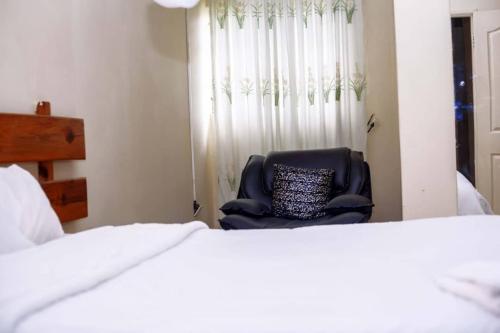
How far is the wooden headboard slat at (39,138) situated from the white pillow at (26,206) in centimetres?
13

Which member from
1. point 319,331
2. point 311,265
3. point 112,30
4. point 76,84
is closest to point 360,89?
point 112,30

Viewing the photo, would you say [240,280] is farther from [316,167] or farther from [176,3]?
[316,167]

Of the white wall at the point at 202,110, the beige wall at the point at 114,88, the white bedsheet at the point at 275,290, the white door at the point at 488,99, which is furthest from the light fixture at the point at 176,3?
the white bedsheet at the point at 275,290

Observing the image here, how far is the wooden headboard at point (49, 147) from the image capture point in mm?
1785

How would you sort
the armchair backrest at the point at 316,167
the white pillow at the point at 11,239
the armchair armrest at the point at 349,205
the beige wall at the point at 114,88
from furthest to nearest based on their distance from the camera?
1. the armchair backrest at the point at 316,167
2. the armchair armrest at the point at 349,205
3. the beige wall at the point at 114,88
4. the white pillow at the point at 11,239

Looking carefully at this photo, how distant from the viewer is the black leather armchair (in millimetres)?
2912

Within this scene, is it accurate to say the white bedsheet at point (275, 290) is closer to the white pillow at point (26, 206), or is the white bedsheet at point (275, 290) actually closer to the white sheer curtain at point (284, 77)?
the white pillow at point (26, 206)

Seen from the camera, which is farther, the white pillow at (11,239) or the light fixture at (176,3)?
the light fixture at (176,3)

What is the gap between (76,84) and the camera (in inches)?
94.5


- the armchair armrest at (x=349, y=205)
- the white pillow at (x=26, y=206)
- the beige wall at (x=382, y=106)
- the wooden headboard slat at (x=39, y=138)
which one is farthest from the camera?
the beige wall at (x=382, y=106)

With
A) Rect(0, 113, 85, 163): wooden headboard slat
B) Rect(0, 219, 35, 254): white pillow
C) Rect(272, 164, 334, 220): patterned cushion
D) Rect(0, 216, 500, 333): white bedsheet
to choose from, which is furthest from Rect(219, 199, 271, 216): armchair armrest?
Rect(0, 219, 35, 254): white pillow

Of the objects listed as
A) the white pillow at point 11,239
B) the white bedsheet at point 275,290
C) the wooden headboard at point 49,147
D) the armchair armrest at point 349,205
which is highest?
the wooden headboard at point 49,147

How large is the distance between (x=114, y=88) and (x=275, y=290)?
6.95ft

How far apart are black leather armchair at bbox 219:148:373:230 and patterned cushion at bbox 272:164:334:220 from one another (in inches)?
2.9
